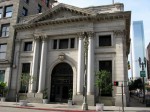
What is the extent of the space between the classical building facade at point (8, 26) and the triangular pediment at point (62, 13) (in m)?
5.12

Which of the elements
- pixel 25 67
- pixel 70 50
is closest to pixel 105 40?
pixel 70 50

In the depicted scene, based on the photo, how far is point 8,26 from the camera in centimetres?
4069

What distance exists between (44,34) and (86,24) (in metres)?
7.80

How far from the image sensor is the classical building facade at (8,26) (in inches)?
1485

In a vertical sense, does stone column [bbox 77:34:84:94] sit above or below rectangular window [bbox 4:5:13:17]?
below

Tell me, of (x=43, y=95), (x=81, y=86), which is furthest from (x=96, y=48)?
(x=43, y=95)

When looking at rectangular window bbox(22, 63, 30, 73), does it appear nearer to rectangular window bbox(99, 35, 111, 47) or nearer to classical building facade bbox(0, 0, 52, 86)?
classical building facade bbox(0, 0, 52, 86)

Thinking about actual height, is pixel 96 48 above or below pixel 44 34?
below

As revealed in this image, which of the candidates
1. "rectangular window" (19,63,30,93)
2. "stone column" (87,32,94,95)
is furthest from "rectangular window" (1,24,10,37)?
"stone column" (87,32,94,95)

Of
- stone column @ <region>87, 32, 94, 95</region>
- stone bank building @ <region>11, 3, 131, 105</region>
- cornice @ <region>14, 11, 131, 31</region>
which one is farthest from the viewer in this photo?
cornice @ <region>14, 11, 131, 31</region>

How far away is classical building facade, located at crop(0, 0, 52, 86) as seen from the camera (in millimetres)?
37719

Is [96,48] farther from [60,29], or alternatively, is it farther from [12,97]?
[12,97]

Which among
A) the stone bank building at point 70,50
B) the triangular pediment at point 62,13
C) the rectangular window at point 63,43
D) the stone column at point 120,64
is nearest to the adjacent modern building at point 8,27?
the stone bank building at point 70,50

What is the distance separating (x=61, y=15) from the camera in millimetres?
36188
